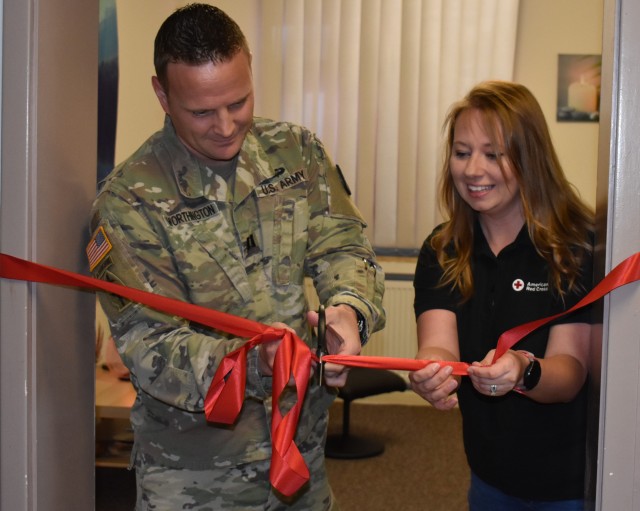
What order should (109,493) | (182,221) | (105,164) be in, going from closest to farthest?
1. (182,221)
2. (109,493)
3. (105,164)

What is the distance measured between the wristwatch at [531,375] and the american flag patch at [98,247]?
0.84 meters

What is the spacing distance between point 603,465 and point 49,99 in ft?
3.67

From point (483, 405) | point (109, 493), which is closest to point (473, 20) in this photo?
point (109, 493)

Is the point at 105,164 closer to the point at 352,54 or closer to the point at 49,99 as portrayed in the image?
the point at 352,54

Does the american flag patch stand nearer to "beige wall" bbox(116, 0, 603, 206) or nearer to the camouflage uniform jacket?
the camouflage uniform jacket

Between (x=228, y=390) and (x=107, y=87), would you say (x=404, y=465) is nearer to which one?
(x=107, y=87)

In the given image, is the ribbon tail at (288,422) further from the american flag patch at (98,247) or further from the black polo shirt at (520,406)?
the black polo shirt at (520,406)

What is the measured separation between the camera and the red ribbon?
136 cm

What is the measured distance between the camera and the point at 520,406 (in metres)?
1.76

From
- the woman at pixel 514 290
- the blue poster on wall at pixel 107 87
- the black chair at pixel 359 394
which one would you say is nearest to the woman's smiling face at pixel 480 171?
the woman at pixel 514 290

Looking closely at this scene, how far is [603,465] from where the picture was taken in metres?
1.26

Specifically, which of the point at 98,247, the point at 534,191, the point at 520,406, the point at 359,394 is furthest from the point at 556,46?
the point at 98,247

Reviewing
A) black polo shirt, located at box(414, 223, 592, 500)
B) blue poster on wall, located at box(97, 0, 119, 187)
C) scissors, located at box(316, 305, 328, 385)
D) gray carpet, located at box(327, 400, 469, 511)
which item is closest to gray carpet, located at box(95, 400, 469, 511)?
gray carpet, located at box(327, 400, 469, 511)

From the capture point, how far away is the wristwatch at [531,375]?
1.52 meters
